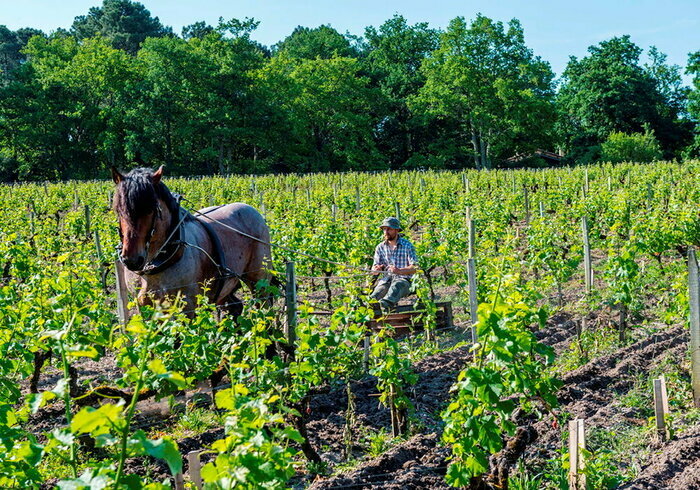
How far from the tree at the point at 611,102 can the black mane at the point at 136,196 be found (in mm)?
44437

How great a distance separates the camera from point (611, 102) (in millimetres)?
48406

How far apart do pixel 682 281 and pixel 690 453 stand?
2.31 meters

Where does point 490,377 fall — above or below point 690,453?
above

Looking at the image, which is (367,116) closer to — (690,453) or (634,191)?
(634,191)

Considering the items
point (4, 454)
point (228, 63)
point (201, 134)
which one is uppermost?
point (228, 63)

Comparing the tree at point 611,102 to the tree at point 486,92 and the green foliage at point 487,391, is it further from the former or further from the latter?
the green foliage at point 487,391

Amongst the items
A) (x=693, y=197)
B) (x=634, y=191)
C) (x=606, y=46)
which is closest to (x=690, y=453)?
(x=693, y=197)

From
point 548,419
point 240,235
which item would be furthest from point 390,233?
point 548,419

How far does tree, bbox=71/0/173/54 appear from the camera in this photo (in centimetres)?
6319

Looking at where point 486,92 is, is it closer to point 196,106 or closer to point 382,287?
point 196,106

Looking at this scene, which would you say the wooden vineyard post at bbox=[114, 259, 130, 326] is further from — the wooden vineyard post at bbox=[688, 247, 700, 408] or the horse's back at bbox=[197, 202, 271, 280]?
the wooden vineyard post at bbox=[688, 247, 700, 408]

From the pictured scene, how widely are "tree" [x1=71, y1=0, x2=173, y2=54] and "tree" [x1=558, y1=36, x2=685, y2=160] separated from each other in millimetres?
37754

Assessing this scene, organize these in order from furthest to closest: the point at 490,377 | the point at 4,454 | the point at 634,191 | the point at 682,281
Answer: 1. the point at 634,191
2. the point at 682,281
3. the point at 490,377
4. the point at 4,454

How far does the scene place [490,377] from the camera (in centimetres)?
314
